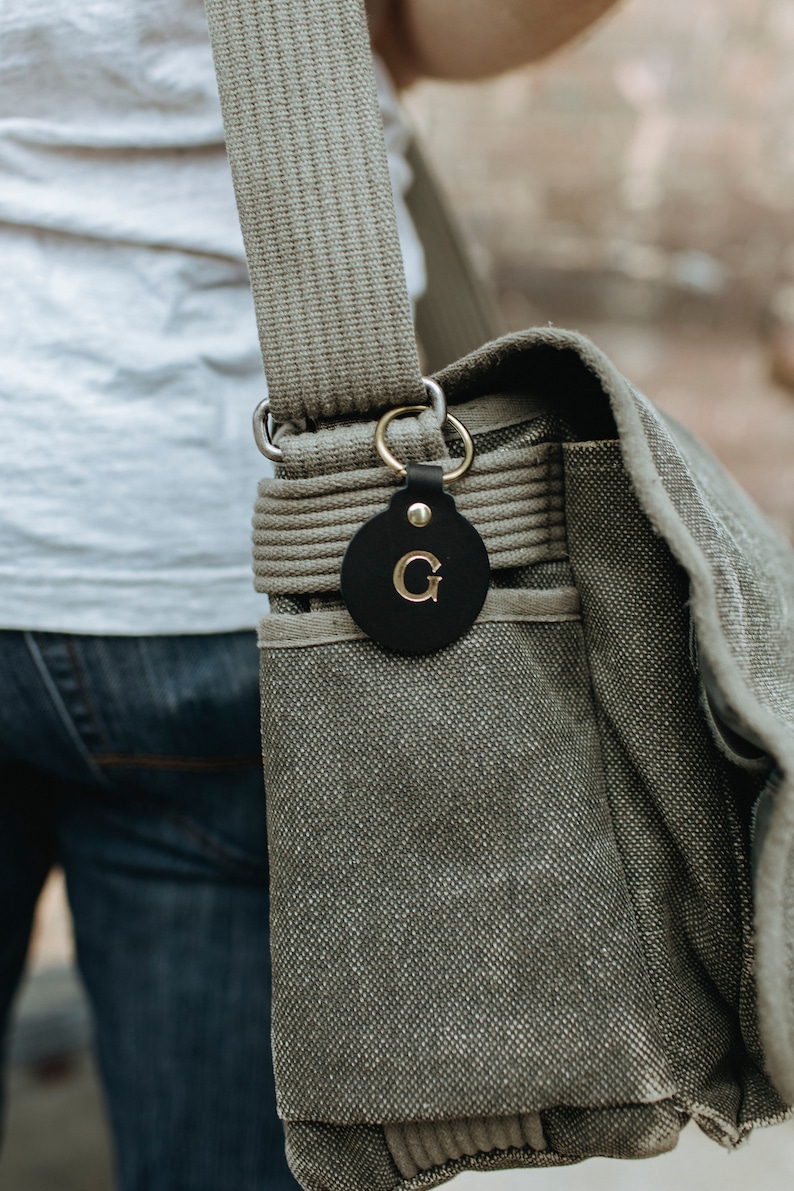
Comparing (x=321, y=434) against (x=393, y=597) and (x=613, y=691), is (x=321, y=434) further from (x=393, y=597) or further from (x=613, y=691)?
(x=613, y=691)

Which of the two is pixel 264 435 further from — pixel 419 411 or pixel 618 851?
pixel 618 851

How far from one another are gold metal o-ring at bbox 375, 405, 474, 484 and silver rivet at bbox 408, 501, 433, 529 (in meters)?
0.02

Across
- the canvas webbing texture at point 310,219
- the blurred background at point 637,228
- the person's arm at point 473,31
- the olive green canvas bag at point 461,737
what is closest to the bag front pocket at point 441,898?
the olive green canvas bag at point 461,737

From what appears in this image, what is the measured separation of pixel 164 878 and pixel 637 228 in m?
1.33

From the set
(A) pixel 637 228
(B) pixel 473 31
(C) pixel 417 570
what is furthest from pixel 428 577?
Answer: (A) pixel 637 228

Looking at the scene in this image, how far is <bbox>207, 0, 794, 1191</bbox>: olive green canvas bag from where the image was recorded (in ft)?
1.22

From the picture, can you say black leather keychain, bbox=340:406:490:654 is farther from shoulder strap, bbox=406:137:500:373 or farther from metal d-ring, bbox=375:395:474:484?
shoulder strap, bbox=406:137:500:373

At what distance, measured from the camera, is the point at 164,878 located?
2.09 ft

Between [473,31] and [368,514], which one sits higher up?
[473,31]

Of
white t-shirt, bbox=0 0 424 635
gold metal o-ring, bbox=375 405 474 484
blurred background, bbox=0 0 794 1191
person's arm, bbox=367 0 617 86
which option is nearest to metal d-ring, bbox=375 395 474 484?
gold metal o-ring, bbox=375 405 474 484

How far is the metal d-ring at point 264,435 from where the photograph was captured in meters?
0.40

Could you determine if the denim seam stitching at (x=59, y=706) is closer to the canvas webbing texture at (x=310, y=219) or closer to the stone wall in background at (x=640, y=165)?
the canvas webbing texture at (x=310, y=219)

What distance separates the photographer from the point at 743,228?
1.41 metres

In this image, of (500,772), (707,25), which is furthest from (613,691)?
(707,25)
